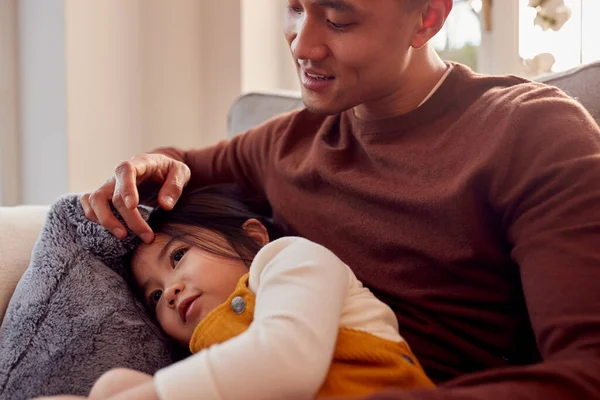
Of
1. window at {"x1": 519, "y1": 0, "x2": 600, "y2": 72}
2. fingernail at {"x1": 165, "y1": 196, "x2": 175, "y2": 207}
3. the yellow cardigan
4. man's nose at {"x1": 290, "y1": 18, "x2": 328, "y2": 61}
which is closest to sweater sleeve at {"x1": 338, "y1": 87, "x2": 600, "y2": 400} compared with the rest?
the yellow cardigan

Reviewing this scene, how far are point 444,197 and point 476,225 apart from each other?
0.06m

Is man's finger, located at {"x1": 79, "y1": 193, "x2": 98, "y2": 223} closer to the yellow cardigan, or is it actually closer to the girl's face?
the girl's face

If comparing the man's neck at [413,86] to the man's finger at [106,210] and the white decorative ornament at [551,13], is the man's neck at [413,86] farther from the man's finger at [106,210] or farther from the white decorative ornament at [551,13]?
the white decorative ornament at [551,13]

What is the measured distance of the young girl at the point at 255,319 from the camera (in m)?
0.74

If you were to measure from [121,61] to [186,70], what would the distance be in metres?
0.23

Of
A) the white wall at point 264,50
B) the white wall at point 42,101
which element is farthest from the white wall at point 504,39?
the white wall at point 42,101

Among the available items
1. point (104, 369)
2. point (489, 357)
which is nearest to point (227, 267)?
point (104, 369)

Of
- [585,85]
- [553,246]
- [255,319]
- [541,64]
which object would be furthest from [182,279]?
[541,64]

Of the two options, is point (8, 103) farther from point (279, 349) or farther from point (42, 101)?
point (279, 349)

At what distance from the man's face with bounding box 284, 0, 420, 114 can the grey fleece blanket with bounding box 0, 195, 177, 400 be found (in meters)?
0.40

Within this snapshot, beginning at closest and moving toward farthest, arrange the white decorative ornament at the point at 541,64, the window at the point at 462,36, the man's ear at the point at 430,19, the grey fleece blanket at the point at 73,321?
the grey fleece blanket at the point at 73,321
the man's ear at the point at 430,19
the white decorative ornament at the point at 541,64
the window at the point at 462,36

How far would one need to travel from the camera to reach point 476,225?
3.14 ft

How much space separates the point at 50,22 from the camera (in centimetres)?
202

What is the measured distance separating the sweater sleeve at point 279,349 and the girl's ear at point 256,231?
1.01ft
